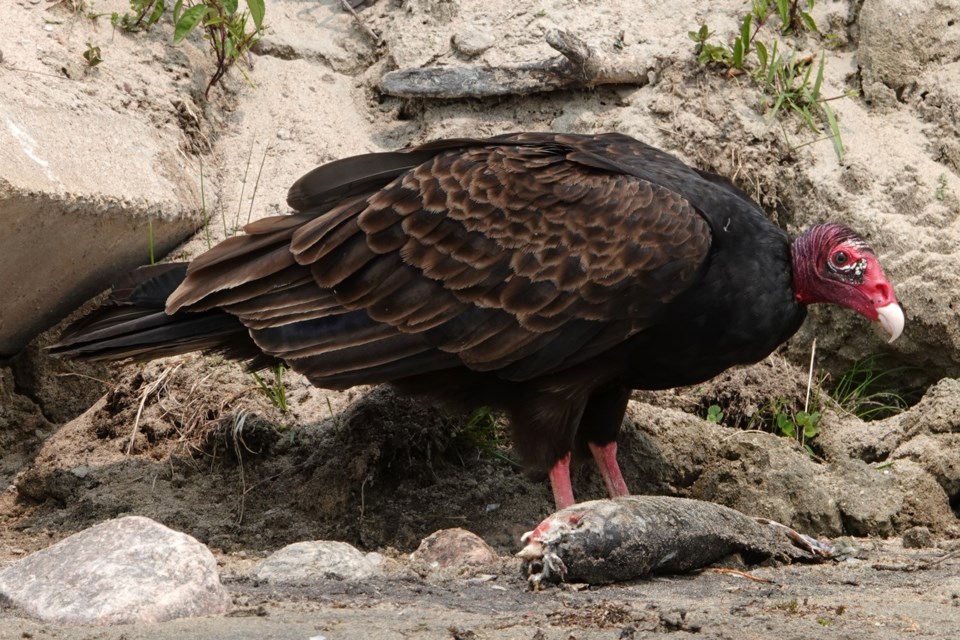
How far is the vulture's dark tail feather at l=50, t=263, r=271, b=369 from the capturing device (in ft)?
15.3

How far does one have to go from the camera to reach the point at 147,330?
184 inches

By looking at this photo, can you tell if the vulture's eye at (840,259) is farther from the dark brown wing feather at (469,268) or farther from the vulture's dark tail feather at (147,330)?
the vulture's dark tail feather at (147,330)

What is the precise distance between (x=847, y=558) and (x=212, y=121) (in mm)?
3647

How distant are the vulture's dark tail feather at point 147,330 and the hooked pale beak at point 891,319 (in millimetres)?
2265

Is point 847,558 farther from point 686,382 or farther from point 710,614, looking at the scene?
point 710,614

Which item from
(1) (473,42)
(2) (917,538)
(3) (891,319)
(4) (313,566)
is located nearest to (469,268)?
(4) (313,566)

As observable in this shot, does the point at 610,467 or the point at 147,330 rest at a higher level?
the point at 147,330

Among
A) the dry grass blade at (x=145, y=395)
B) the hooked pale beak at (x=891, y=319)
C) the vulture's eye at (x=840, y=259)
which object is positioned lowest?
the dry grass blade at (x=145, y=395)

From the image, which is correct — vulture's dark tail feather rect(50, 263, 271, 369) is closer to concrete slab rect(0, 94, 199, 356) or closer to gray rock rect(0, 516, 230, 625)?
concrete slab rect(0, 94, 199, 356)

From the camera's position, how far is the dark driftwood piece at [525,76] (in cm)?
602

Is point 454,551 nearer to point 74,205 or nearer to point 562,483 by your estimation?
point 562,483

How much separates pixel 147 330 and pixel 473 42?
2.46 metres

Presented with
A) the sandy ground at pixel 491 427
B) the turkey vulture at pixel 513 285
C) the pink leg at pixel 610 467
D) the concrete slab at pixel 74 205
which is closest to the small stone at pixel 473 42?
the sandy ground at pixel 491 427

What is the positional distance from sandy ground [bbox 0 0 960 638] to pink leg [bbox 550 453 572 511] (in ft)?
0.93
